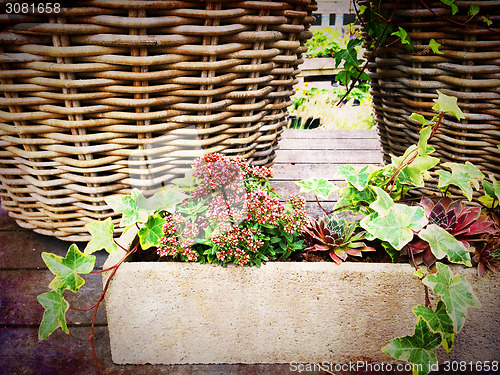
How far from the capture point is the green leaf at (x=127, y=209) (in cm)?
82

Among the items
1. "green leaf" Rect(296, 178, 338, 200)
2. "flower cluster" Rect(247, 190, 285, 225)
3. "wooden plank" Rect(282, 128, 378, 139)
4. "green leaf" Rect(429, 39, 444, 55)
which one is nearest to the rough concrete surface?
"flower cluster" Rect(247, 190, 285, 225)

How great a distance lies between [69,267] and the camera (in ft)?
2.54

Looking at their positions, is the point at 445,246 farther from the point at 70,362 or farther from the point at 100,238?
the point at 70,362

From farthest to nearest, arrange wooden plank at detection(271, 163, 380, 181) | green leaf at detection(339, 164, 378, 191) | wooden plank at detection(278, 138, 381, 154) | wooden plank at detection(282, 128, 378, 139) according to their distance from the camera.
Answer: wooden plank at detection(282, 128, 378, 139), wooden plank at detection(278, 138, 381, 154), wooden plank at detection(271, 163, 380, 181), green leaf at detection(339, 164, 378, 191)

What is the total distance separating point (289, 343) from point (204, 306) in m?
0.21

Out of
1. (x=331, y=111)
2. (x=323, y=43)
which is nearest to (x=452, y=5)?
(x=331, y=111)

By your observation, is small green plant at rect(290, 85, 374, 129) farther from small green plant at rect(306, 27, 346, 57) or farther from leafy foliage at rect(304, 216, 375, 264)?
leafy foliage at rect(304, 216, 375, 264)

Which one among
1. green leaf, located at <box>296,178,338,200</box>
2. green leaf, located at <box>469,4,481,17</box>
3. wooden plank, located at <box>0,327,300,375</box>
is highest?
green leaf, located at <box>469,4,481,17</box>

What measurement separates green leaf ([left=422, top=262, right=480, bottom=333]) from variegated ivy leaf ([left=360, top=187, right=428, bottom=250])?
9cm

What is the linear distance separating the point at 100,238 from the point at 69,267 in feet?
0.27

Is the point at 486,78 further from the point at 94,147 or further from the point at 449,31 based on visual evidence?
the point at 94,147

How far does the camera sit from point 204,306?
837 mm

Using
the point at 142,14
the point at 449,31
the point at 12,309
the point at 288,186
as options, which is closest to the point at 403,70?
the point at 449,31

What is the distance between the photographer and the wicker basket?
0.84 metres
